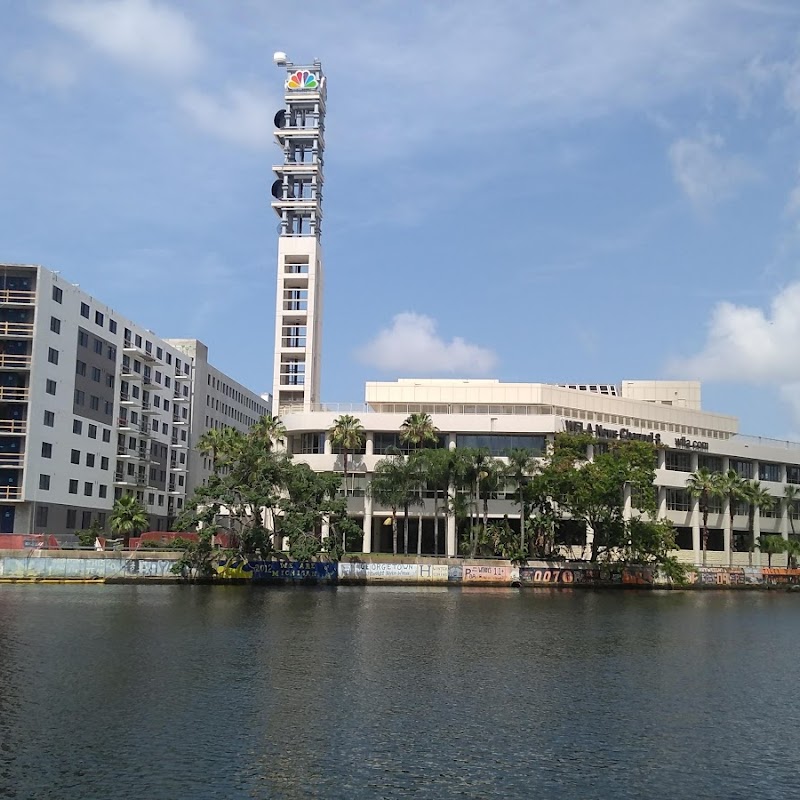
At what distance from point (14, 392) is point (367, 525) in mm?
45166

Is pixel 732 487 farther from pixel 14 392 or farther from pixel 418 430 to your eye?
pixel 14 392

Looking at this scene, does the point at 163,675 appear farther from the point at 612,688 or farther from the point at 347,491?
the point at 347,491

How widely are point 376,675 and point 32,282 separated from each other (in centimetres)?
8238

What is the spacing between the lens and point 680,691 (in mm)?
41031

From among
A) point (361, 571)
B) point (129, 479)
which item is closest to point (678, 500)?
point (361, 571)

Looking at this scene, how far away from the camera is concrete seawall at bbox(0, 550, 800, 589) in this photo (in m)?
94.5

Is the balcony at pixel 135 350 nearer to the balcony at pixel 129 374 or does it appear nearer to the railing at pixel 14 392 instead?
the balcony at pixel 129 374

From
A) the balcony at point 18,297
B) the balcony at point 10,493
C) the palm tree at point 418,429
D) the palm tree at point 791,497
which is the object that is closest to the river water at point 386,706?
the balcony at point 10,493

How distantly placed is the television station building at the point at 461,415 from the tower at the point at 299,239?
0.52ft

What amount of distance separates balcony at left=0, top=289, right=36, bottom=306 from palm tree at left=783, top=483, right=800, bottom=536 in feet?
360

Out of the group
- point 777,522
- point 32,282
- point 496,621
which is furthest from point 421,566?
point 777,522

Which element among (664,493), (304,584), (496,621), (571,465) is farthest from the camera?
(664,493)

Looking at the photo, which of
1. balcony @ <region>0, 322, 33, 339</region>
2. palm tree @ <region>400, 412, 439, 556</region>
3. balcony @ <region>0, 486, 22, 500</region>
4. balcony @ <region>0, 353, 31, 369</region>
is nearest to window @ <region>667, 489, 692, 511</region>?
palm tree @ <region>400, 412, 439, 556</region>

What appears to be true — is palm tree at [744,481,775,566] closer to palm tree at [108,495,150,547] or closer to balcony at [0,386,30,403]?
palm tree at [108,495,150,547]
